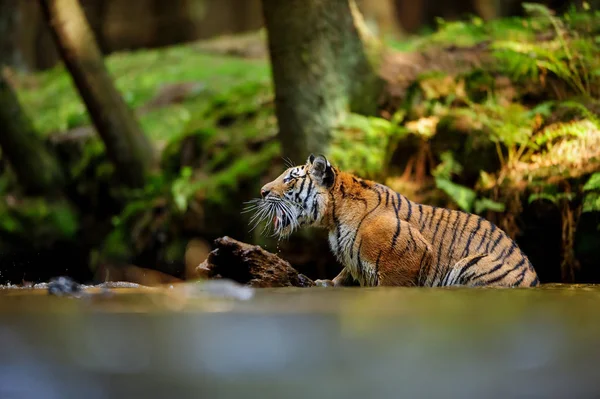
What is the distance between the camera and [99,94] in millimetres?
11602

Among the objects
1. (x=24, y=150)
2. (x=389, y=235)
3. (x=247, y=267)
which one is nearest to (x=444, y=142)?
→ (x=389, y=235)

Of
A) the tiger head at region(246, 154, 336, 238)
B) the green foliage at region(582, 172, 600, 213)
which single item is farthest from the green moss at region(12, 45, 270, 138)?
the green foliage at region(582, 172, 600, 213)

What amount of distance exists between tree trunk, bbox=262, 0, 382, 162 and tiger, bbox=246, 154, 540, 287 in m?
2.65

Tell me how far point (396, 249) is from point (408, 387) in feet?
10.7

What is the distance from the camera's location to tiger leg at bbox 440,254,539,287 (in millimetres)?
6150

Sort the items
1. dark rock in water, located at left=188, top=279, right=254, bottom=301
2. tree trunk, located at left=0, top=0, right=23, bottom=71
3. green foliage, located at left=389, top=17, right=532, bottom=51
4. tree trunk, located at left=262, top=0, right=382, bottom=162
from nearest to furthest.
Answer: dark rock in water, located at left=188, top=279, right=254, bottom=301
tree trunk, located at left=262, top=0, right=382, bottom=162
green foliage, located at left=389, top=17, right=532, bottom=51
tree trunk, located at left=0, top=0, right=23, bottom=71

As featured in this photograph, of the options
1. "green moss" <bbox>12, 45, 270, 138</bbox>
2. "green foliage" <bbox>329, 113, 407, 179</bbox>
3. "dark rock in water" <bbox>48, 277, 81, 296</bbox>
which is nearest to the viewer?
"dark rock in water" <bbox>48, 277, 81, 296</bbox>

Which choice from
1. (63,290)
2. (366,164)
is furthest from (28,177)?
(63,290)

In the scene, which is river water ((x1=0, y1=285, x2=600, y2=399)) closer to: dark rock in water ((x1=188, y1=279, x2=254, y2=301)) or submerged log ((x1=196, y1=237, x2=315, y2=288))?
dark rock in water ((x1=188, y1=279, x2=254, y2=301))

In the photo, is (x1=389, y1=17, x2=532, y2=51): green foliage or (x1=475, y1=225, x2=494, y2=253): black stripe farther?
(x1=389, y1=17, x2=532, y2=51): green foliage

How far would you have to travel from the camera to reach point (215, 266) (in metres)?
6.57

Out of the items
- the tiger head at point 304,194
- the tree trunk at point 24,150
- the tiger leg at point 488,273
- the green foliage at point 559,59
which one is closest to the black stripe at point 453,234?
the tiger leg at point 488,273

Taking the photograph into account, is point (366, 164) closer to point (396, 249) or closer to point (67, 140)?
point (396, 249)

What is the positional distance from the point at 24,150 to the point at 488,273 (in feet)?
32.0
